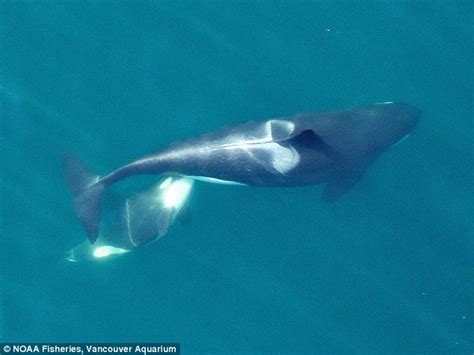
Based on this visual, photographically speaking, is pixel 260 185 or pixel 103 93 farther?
pixel 103 93

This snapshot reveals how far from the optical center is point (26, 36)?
12.9 meters

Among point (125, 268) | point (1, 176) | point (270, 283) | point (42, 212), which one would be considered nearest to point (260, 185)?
point (270, 283)

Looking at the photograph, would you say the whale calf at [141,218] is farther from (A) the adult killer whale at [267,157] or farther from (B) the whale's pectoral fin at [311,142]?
(B) the whale's pectoral fin at [311,142]

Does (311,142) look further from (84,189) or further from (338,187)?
(84,189)

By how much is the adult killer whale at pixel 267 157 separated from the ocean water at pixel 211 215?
3.78ft

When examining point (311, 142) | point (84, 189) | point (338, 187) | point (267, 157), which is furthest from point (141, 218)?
point (338, 187)

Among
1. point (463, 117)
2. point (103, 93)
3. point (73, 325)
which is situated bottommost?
point (73, 325)

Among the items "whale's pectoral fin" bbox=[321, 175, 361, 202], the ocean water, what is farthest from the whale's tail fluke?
"whale's pectoral fin" bbox=[321, 175, 361, 202]

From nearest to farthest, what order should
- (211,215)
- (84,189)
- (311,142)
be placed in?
(311,142) → (84,189) → (211,215)

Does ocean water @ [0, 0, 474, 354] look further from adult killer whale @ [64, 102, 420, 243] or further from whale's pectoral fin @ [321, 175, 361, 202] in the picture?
adult killer whale @ [64, 102, 420, 243]

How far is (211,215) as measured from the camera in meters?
13.1

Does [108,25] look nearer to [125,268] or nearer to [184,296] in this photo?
[125,268]

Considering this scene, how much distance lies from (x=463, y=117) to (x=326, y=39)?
377cm

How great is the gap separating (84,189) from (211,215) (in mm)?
3004
